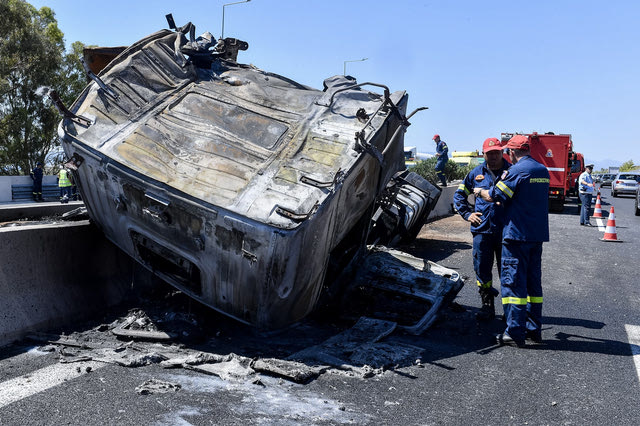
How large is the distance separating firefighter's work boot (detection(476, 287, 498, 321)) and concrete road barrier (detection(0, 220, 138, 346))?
3370 millimetres

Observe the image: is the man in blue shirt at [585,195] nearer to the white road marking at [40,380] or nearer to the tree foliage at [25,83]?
the white road marking at [40,380]

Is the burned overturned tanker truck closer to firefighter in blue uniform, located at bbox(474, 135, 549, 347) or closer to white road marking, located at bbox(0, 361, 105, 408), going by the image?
firefighter in blue uniform, located at bbox(474, 135, 549, 347)

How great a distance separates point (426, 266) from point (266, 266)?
2578 millimetres

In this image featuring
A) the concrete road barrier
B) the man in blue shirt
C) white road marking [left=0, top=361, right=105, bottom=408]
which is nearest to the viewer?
white road marking [left=0, top=361, right=105, bottom=408]

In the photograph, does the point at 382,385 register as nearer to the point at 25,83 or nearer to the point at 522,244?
the point at 522,244

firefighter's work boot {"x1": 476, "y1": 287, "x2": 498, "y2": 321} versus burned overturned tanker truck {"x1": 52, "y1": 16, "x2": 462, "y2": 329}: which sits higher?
burned overturned tanker truck {"x1": 52, "y1": 16, "x2": 462, "y2": 329}

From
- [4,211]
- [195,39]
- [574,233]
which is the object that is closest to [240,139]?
[195,39]

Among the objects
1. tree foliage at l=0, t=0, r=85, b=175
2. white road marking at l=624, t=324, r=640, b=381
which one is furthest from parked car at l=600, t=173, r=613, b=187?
white road marking at l=624, t=324, r=640, b=381

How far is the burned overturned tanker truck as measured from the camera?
13.9 ft

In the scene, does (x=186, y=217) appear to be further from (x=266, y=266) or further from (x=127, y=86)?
(x=127, y=86)

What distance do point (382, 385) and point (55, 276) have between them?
2.84m

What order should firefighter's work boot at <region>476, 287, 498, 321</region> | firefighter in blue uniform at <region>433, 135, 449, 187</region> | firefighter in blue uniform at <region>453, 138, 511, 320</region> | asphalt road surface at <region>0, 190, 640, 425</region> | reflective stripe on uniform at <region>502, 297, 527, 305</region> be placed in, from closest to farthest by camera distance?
1. asphalt road surface at <region>0, 190, 640, 425</region>
2. reflective stripe on uniform at <region>502, 297, 527, 305</region>
3. firefighter in blue uniform at <region>453, 138, 511, 320</region>
4. firefighter's work boot at <region>476, 287, 498, 321</region>
5. firefighter in blue uniform at <region>433, 135, 449, 187</region>

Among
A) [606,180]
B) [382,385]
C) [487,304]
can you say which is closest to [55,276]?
[382,385]

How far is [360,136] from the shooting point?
15.8 feet
